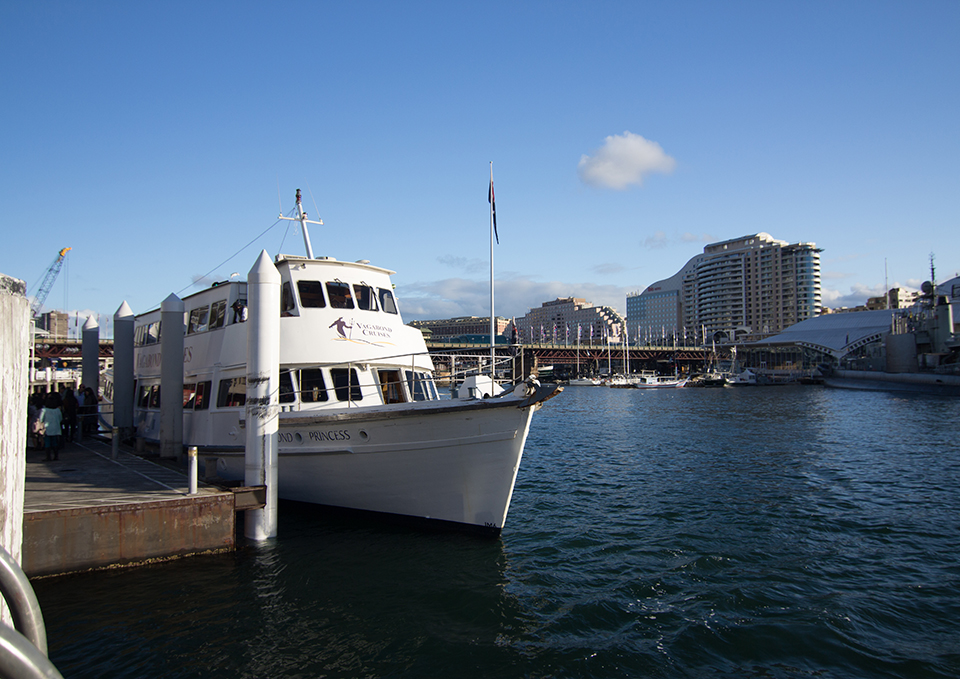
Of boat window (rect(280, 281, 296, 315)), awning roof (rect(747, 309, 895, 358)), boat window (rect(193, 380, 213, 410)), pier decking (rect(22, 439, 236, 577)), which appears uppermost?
awning roof (rect(747, 309, 895, 358))

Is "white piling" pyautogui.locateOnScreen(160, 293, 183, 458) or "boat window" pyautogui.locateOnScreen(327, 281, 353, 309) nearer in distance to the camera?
"boat window" pyautogui.locateOnScreen(327, 281, 353, 309)

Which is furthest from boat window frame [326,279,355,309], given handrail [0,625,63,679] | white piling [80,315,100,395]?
white piling [80,315,100,395]

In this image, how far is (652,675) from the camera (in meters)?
7.10

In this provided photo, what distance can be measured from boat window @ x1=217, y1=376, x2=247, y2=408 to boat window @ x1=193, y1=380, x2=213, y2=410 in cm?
79

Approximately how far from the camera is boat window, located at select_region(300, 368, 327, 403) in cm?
1374

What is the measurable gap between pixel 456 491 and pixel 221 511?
14.7 feet

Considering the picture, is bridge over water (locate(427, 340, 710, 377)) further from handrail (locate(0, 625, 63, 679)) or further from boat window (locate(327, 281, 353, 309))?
handrail (locate(0, 625, 63, 679))

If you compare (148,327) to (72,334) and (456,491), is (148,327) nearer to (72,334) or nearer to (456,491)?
(456,491)

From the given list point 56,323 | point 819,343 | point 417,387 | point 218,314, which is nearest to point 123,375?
point 218,314

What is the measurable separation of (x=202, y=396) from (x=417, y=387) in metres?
6.25

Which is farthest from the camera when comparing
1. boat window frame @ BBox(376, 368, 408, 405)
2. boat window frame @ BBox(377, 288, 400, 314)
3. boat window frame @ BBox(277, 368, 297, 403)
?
boat window frame @ BBox(377, 288, 400, 314)

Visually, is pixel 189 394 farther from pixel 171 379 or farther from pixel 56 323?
pixel 56 323

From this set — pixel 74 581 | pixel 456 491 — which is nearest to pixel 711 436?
pixel 456 491

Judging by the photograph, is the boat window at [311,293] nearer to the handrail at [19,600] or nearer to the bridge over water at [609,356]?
the handrail at [19,600]
